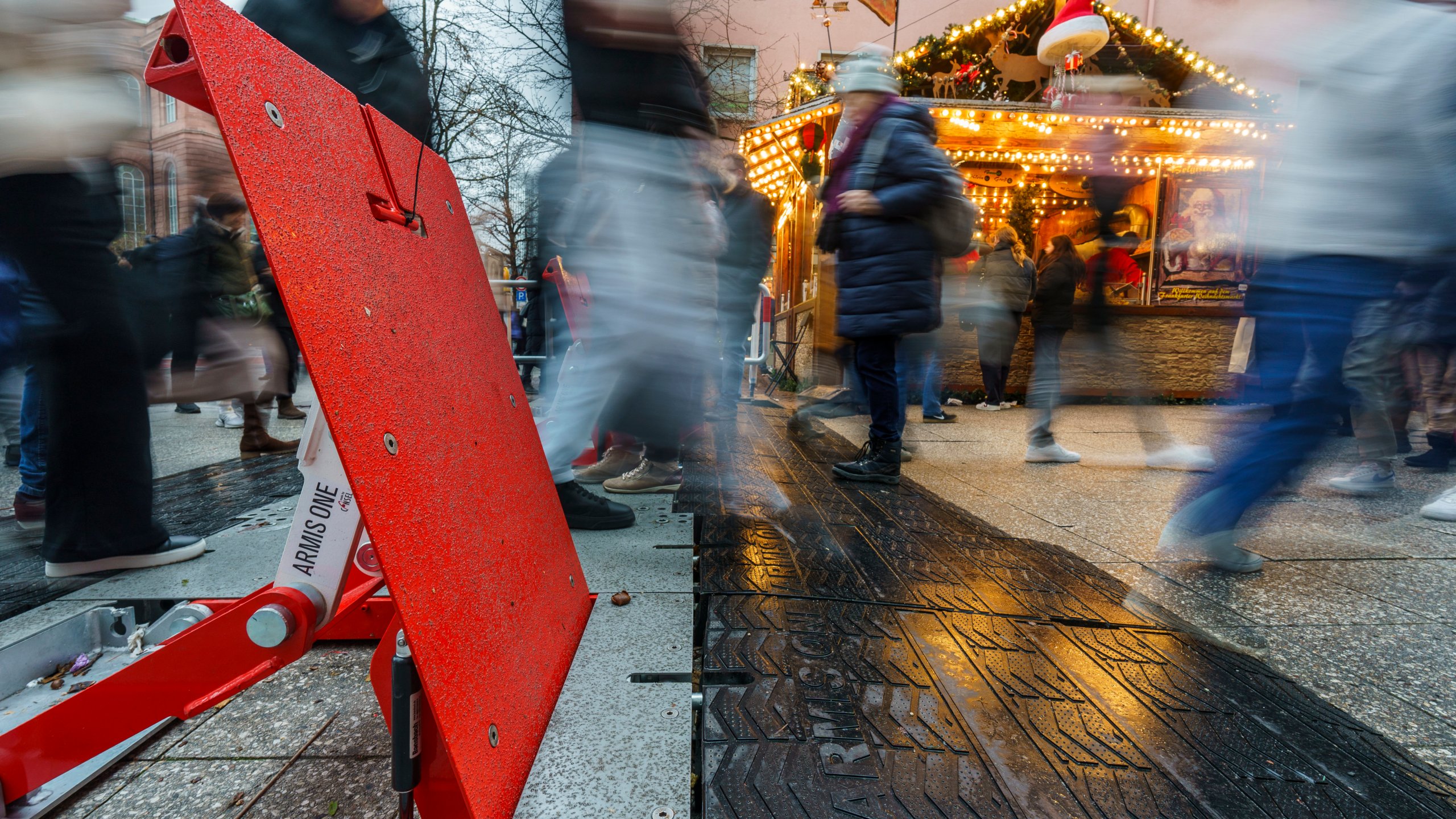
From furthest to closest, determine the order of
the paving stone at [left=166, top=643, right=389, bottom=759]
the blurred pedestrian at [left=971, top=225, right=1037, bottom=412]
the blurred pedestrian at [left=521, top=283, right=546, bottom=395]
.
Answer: the blurred pedestrian at [left=971, top=225, right=1037, bottom=412] → the blurred pedestrian at [left=521, top=283, right=546, bottom=395] → the paving stone at [left=166, top=643, right=389, bottom=759]

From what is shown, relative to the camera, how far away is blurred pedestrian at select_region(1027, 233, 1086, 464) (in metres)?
4.61

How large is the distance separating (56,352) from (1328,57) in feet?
11.4

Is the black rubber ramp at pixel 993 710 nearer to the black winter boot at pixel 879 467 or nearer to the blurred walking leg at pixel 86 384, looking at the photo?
the black winter boot at pixel 879 467

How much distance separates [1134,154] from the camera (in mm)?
9477

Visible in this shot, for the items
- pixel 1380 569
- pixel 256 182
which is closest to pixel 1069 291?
pixel 1380 569

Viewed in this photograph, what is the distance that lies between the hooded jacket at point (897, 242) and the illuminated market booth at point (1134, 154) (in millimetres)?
5026

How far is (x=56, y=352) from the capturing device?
189 centimetres

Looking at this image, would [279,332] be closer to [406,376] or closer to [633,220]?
[633,220]

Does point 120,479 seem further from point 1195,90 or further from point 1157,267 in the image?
point 1195,90

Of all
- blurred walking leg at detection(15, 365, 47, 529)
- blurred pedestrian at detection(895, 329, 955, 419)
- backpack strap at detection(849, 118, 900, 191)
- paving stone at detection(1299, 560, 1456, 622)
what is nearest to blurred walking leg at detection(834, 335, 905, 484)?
blurred pedestrian at detection(895, 329, 955, 419)

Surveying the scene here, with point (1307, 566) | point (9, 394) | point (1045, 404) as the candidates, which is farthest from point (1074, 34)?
point (9, 394)

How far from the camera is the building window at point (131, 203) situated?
1916 mm

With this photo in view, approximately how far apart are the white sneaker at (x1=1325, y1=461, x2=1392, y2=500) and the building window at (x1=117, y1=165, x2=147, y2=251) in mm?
5214

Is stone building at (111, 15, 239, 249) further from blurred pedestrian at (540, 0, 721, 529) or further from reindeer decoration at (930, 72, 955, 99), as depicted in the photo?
reindeer decoration at (930, 72, 955, 99)
